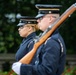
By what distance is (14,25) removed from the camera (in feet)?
40.4

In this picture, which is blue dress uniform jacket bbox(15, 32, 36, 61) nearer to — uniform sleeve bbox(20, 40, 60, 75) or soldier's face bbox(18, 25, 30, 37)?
soldier's face bbox(18, 25, 30, 37)

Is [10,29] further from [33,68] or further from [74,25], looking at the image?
[33,68]

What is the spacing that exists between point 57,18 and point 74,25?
7670mm

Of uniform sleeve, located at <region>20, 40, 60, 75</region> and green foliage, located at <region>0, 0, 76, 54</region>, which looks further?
green foliage, located at <region>0, 0, 76, 54</region>

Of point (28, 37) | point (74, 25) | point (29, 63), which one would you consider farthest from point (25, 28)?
point (74, 25)

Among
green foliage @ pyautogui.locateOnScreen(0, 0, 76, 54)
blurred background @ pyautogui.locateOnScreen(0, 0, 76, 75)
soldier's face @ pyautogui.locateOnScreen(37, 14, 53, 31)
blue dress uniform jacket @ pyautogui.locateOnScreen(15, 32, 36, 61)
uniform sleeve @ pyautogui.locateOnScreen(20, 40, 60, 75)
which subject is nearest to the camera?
uniform sleeve @ pyautogui.locateOnScreen(20, 40, 60, 75)

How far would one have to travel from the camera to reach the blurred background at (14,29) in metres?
11.9

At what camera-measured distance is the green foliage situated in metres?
12.1

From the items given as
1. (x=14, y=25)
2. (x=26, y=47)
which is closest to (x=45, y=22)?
(x=26, y=47)

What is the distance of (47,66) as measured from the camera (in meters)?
4.19

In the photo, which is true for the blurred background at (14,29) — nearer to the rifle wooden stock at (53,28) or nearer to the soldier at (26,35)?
the soldier at (26,35)

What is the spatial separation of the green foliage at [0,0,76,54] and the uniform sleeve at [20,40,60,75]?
7.69 metres

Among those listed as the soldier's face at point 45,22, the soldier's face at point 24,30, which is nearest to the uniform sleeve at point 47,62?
the soldier's face at point 45,22

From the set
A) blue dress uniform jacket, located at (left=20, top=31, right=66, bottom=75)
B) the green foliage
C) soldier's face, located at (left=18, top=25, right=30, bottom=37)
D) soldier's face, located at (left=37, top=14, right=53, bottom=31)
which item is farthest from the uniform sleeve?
the green foliage
